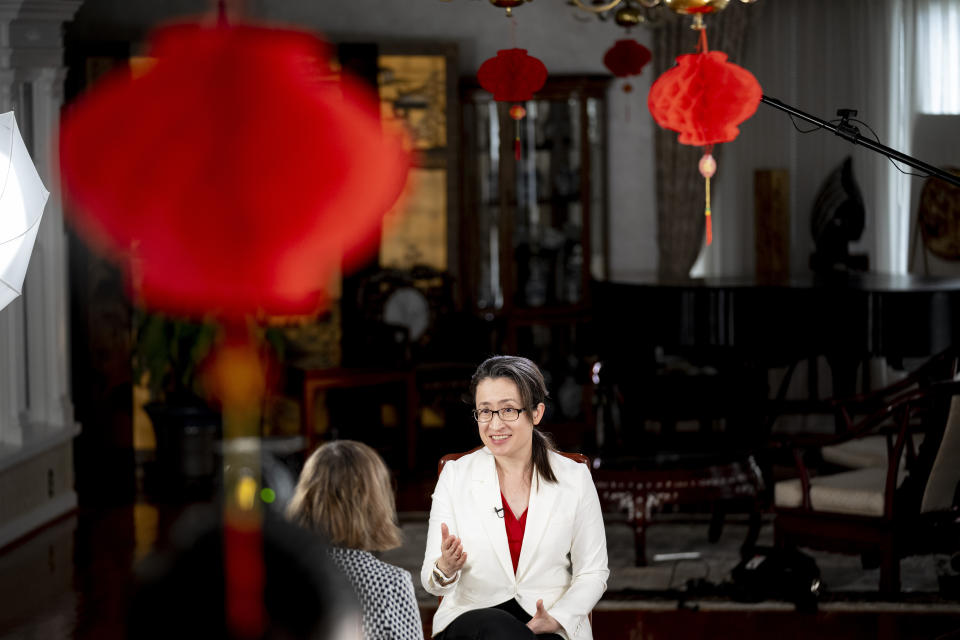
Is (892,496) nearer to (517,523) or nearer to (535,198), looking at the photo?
(517,523)

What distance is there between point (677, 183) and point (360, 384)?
280 cm

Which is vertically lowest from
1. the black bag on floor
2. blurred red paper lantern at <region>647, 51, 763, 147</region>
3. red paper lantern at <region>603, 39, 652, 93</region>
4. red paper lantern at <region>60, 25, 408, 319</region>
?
the black bag on floor

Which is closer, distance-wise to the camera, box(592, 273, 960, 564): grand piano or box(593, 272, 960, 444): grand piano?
box(592, 273, 960, 564): grand piano

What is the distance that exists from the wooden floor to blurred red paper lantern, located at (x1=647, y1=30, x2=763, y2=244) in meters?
1.87

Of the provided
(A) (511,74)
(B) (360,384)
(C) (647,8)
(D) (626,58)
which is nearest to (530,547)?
(A) (511,74)

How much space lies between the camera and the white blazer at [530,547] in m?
2.79

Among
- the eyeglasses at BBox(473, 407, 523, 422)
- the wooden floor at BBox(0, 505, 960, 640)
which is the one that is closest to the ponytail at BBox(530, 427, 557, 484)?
the eyeglasses at BBox(473, 407, 523, 422)

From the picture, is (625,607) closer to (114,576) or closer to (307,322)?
(114,576)

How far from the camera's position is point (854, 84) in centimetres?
805

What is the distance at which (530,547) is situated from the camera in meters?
2.81

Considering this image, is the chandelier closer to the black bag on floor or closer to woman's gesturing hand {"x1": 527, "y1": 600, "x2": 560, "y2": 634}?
woman's gesturing hand {"x1": 527, "y1": 600, "x2": 560, "y2": 634}

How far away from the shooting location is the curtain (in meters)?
8.28

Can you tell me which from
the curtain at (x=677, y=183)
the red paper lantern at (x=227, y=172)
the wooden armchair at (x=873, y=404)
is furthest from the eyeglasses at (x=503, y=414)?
the curtain at (x=677, y=183)

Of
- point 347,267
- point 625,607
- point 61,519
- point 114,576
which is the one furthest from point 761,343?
point 347,267
